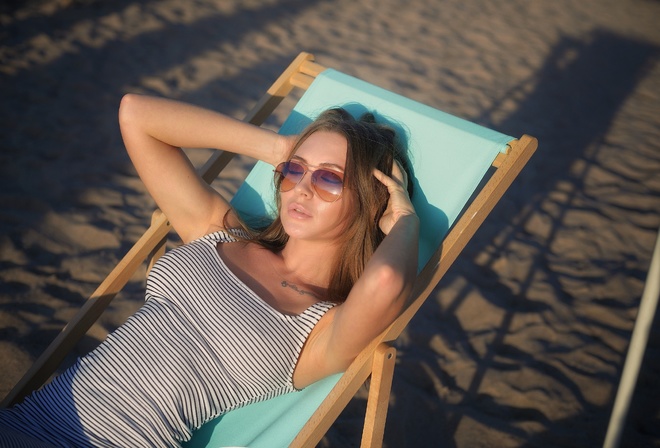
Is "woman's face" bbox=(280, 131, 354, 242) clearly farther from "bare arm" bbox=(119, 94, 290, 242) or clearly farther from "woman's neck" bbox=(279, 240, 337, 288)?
"bare arm" bbox=(119, 94, 290, 242)

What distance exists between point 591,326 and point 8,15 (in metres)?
4.93

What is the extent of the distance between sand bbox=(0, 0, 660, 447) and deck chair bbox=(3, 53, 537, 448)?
74 centimetres

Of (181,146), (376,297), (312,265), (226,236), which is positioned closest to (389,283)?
(376,297)

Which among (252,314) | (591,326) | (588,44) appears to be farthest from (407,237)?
(588,44)

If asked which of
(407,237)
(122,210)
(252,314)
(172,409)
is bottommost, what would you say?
(122,210)

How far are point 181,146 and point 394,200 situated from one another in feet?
2.48

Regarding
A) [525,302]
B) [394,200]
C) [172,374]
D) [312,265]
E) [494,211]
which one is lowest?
[525,302]

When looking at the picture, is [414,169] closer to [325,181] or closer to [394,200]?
[394,200]

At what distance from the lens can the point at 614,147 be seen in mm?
5188

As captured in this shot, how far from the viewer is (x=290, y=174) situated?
6.72 ft

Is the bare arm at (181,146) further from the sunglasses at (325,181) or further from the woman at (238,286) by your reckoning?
the sunglasses at (325,181)

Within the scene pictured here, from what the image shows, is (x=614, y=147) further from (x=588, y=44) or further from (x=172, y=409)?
(x=172, y=409)

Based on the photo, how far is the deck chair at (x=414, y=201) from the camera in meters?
1.79

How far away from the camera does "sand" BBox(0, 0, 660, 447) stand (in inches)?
114
